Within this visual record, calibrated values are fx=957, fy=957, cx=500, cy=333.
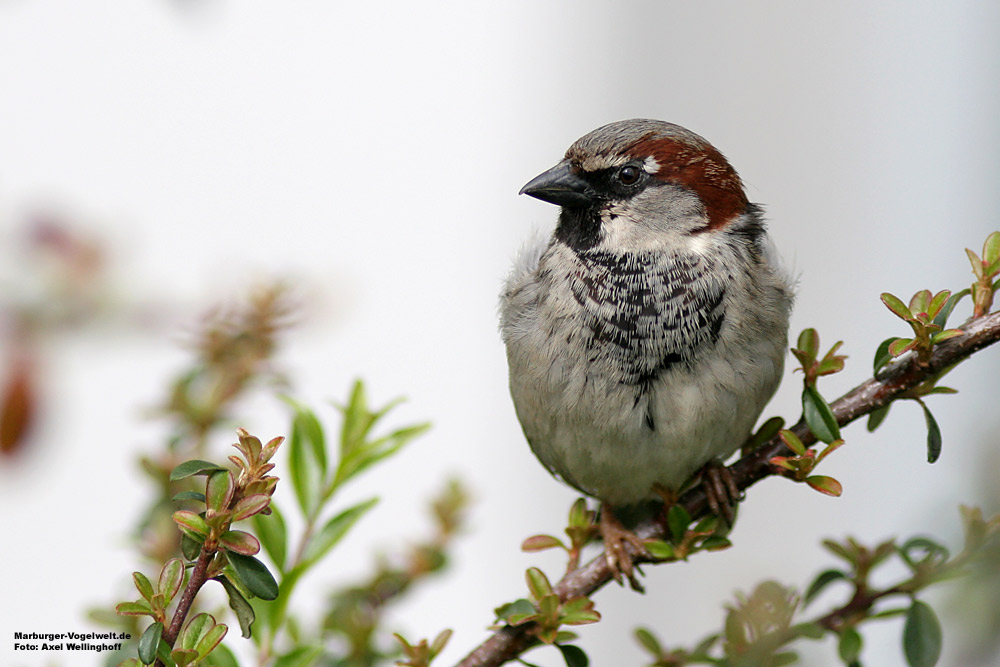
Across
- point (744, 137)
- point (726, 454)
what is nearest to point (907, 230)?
point (744, 137)

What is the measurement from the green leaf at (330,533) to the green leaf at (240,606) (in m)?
0.18

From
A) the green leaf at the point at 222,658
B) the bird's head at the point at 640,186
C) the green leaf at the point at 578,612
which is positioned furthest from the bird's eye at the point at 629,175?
the green leaf at the point at 222,658

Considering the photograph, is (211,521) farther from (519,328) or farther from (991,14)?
(991,14)

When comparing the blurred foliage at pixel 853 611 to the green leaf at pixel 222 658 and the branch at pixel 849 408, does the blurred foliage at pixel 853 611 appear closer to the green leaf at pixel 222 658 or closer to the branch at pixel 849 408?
the branch at pixel 849 408

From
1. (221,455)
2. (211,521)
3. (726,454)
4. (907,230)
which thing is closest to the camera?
(211,521)

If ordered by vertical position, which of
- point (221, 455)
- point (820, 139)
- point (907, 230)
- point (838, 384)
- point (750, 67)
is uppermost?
point (750, 67)

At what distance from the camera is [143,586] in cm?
48

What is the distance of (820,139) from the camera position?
6.88 feet

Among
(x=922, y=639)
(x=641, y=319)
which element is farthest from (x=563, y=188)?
(x=922, y=639)

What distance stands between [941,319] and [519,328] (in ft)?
1.57

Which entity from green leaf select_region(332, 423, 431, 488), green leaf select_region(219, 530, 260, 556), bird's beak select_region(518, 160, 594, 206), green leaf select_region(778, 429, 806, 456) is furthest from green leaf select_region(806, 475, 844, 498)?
bird's beak select_region(518, 160, 594, 206)

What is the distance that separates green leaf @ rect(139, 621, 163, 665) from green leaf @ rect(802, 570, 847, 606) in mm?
425

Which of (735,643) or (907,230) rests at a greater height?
(907,230)

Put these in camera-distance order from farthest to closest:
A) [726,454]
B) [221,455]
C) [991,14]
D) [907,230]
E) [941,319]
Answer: [907,230] < [991,14] < [726,454] < [221,455] < [941,319]
